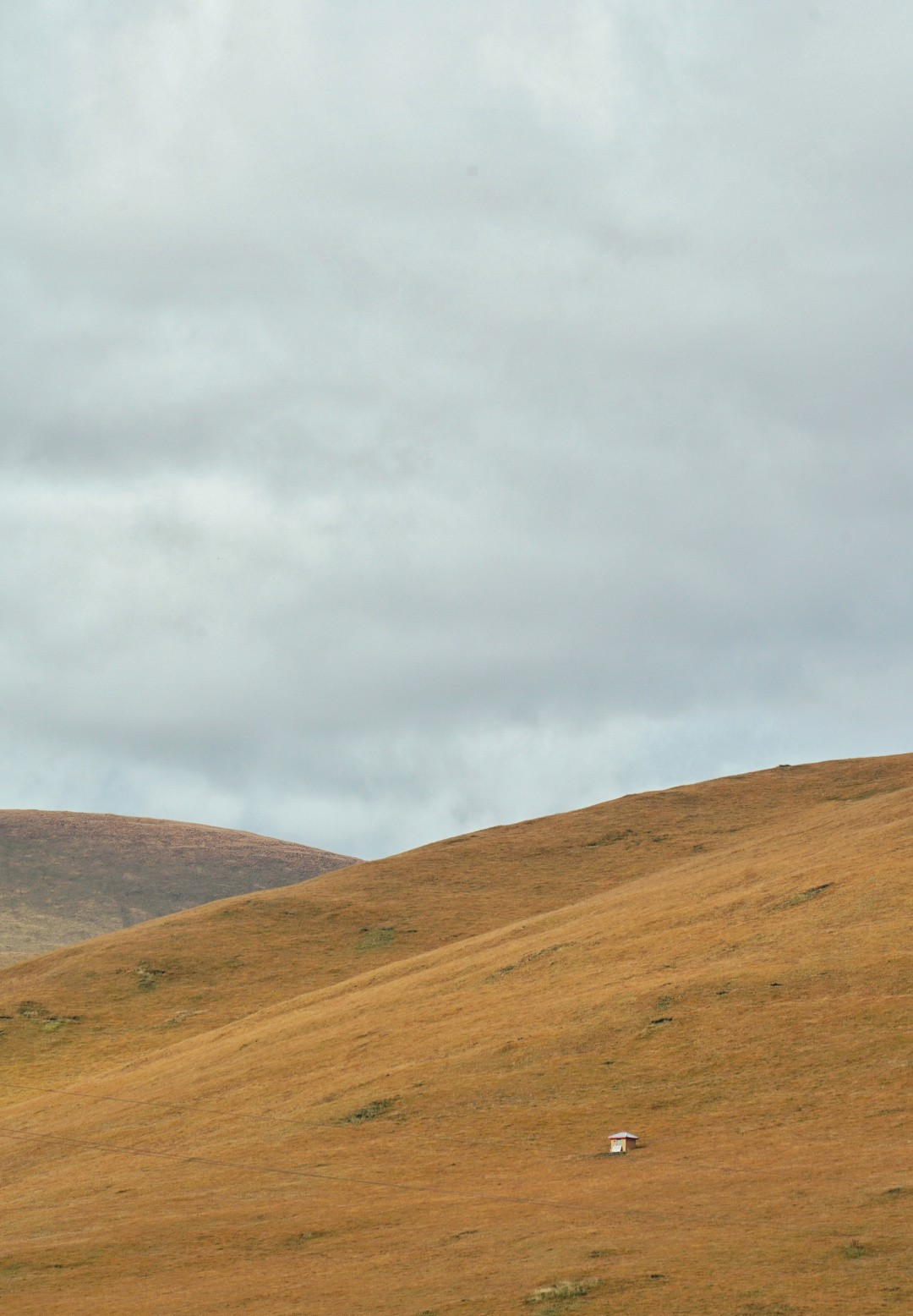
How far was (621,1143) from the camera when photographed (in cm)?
3759

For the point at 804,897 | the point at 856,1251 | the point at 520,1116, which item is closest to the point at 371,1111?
the point at 520,1116

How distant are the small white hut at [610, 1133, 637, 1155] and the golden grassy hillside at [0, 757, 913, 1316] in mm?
542

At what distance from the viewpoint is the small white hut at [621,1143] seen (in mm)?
37531

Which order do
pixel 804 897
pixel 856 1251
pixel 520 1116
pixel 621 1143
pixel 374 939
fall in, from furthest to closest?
pixel 374 939 → pixel 804 897 → pixel 520 1116 → pixel 621 1143 → pixel 856 1251

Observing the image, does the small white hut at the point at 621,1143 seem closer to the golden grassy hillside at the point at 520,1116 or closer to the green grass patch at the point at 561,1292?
the golden grassy hillside at the point at 520,1116

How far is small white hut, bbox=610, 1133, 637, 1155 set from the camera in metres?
37.5

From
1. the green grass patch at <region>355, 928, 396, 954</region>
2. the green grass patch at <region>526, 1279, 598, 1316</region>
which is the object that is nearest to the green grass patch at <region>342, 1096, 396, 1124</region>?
the green grass patch at <region>526, 1279, 598, 1316</region>

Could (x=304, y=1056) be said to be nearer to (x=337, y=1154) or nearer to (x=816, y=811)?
(x=337, y=1154)

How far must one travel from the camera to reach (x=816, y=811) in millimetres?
106125

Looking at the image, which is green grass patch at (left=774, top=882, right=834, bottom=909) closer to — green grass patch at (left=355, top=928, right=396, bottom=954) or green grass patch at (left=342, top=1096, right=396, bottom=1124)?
green grass patch at (left=342, top=1096, right=396, bottom=1124)

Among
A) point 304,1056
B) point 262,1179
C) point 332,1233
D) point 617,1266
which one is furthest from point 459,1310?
point 304,1056

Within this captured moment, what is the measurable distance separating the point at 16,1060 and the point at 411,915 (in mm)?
30727

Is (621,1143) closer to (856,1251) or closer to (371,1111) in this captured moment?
(371,1111)

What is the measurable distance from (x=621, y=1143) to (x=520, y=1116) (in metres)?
6.44
